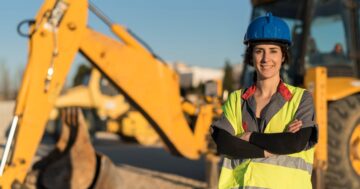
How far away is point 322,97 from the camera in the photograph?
4.84 metres

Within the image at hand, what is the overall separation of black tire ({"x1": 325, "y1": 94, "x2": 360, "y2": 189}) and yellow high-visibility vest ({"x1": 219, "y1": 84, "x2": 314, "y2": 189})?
10.5 ft

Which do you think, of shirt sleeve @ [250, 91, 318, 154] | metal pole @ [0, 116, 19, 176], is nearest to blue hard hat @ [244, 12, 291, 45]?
shirt sleeve @ [250, 91, 318, 154]

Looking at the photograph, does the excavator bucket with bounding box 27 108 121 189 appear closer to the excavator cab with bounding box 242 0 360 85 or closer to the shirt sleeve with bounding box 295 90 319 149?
the excavator cab with bounding box 242 0 360 85

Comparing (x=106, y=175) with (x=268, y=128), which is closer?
(x=268, y=128)

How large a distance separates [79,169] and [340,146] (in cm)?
264

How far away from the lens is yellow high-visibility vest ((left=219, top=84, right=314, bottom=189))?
1935 millimetres

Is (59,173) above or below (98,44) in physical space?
below

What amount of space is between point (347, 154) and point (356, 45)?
1.37m

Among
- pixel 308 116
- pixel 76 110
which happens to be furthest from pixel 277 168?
pixel 76 110

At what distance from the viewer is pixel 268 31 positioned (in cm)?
199

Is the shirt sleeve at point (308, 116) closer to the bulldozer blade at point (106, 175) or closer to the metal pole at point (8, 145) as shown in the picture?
the metal pole at point (8, 145)

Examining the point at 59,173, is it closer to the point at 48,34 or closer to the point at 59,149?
the point at 59,149

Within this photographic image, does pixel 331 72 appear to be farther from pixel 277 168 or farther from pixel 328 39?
pixel 277 168

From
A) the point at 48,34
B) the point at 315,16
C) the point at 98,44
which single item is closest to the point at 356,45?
the point at 315,16
